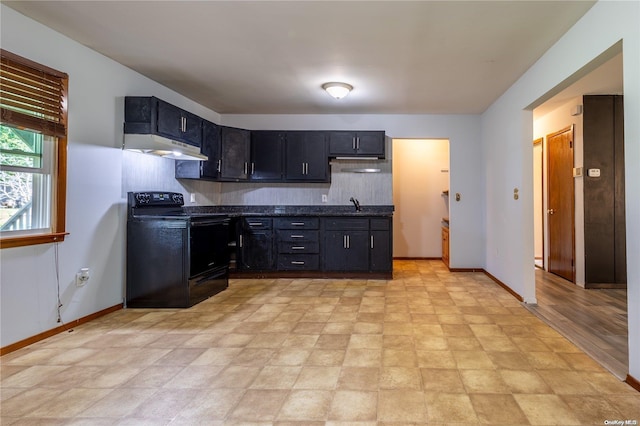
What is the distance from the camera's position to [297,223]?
4.70 m

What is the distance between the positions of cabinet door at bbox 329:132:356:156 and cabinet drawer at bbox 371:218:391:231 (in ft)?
3.74

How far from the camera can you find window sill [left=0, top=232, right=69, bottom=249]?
7.44ft

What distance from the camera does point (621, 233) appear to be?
4.05 meters

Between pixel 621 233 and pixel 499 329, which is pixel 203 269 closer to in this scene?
pixel 499 329

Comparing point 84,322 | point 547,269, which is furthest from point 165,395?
point 547,269

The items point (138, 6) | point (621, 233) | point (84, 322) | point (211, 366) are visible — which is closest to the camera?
point (211, 366)

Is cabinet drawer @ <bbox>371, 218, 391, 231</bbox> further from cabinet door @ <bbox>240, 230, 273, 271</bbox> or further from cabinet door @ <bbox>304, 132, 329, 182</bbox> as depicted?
cabinet door @ <bbox>240, 230, 273, 271</bbox>

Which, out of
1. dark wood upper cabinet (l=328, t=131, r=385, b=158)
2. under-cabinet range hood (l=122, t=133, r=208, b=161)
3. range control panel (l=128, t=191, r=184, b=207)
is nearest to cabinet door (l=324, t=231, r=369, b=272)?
dark wood upper cabinet (l=328, t=131, r=385, b=158)

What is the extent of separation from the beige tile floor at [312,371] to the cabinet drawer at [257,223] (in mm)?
1596

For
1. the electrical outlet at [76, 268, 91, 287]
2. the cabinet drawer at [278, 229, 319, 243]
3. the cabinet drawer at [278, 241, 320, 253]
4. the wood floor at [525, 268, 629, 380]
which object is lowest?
the wood floor at [525, 268, 629, 380]

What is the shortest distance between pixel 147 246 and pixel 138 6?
2.16m

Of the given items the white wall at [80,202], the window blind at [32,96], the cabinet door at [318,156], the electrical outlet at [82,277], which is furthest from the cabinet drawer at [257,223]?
the window blind at [32,96]

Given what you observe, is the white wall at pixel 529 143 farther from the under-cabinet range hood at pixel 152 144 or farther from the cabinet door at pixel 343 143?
the under-cabinet range hood at pixel 152 144

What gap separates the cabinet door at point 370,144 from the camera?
4926mm
